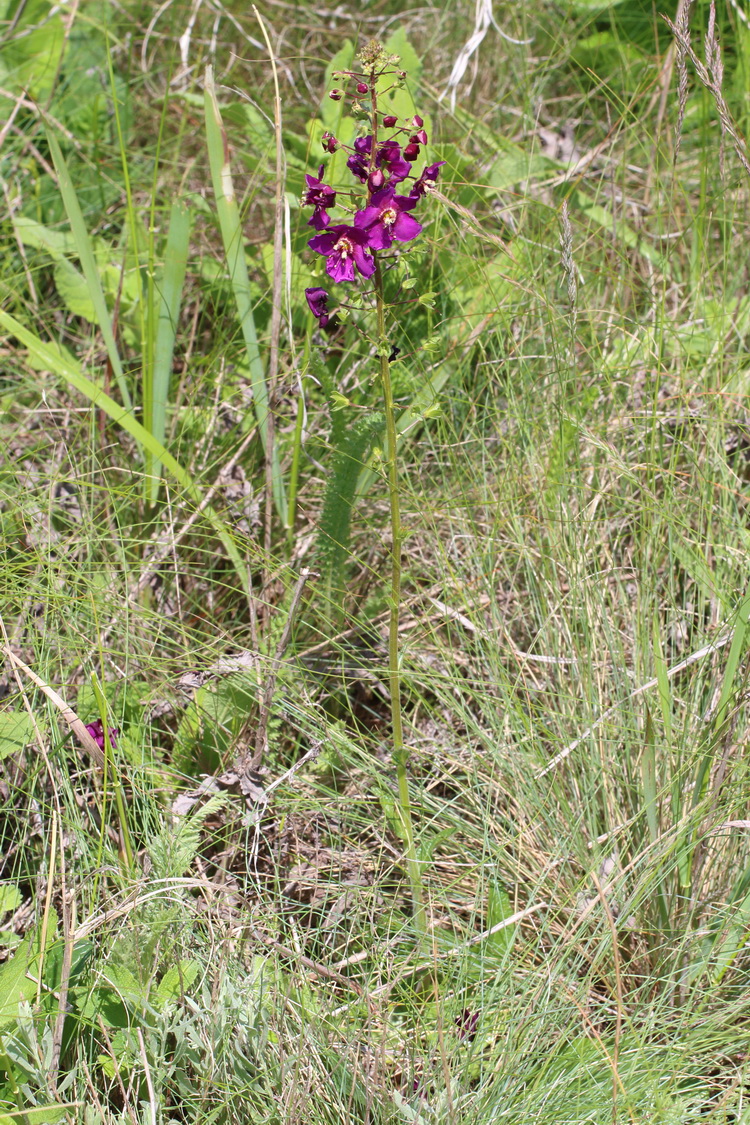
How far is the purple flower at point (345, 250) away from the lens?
4.23 feet

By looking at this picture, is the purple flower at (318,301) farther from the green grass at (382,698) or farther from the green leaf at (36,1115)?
the green leaf at (36,1115)

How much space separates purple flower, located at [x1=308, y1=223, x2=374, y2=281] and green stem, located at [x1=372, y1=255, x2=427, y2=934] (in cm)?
2

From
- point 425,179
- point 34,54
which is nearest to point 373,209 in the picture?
point 425,179

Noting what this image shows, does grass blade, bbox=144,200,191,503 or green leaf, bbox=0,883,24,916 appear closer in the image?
green leaf, bbox=0,883,24,916

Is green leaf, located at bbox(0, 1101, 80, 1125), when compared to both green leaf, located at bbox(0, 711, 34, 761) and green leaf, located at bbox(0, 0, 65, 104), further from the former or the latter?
green leaf, located at bbox(0, 0, 65, 104)

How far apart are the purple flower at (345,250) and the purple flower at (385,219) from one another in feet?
0.04

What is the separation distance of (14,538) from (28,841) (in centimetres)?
65

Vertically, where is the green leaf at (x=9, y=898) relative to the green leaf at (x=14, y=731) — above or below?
below

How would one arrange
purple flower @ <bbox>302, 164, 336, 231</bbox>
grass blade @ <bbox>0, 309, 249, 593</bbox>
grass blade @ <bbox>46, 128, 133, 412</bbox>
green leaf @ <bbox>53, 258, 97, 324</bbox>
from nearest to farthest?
1. purple flower @ <bbox>302, 164, 336, 231</bbox>
2. grass blade @ <bbox>0, 309, 249, 593</bbox>
3. grass blade @ <bbox>46, 128, 133, 412</bbox>
4. green leaf @ <bbox>53, 258, 97, 324</bbox>

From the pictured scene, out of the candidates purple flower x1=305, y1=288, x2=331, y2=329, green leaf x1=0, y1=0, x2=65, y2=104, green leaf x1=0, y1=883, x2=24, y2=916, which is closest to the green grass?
green leaf x1=0, y1=883, x2=24, y2=916

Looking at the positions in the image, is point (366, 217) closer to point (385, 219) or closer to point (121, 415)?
point (385, 219)

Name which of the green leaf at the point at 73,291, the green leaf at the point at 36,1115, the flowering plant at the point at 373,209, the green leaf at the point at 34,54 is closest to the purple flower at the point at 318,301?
the flowering plant at the point at 373,209

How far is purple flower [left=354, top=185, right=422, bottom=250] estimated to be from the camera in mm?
1274

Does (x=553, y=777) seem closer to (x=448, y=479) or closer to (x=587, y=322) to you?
(x=448, y=479)
